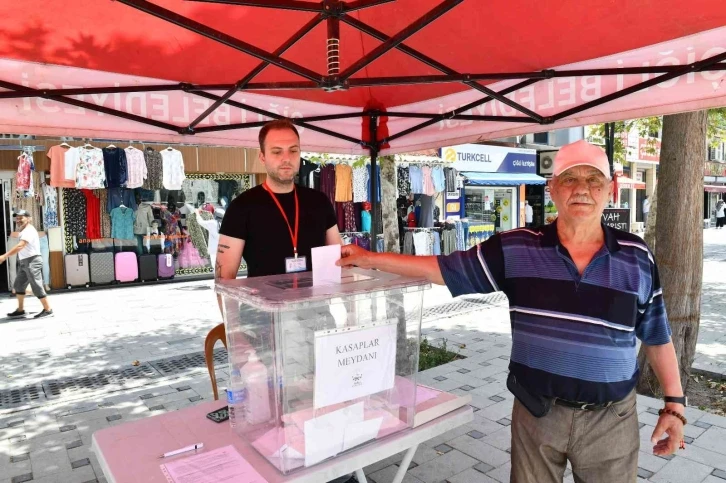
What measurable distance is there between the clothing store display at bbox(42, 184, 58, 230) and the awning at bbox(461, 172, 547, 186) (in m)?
10.8

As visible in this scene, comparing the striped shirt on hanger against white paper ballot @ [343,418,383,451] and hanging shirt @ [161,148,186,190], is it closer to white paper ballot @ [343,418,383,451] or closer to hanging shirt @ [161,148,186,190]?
white paper ballot @ [343,418,383,451]

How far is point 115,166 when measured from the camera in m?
10.0

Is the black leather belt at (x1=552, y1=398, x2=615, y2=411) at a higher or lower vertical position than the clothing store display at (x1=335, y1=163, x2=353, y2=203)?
lower

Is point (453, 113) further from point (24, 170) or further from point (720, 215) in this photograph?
point (720, 215)

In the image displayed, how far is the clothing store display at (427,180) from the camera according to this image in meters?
12.8

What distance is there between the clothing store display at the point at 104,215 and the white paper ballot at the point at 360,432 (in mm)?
10594

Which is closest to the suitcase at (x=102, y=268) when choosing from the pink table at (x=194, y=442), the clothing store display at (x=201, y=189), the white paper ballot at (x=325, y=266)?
the clothing store display at (x=201, y=189)

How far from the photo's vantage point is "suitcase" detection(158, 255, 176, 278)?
11.8 m

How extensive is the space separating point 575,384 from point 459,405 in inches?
20.0

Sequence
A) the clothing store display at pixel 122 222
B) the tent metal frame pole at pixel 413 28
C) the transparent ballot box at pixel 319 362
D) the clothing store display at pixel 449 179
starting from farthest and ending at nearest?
the clothing store display at pixel 449 179 → the clothing store display at pixel 122 222 → the tent metal frame pole at pixel 413 28 → the transparent ballot box at pixel 319 362

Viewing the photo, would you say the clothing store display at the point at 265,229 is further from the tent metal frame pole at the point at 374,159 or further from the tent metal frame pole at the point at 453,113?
the tent metal frame pole at the point at 453,113

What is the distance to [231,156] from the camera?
41.3 feet

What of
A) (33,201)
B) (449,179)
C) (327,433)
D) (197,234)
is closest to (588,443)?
(327,433)

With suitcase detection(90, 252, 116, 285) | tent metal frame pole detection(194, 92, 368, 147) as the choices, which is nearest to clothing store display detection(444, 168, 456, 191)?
suitcase detection(90, 252, 116, 285)
